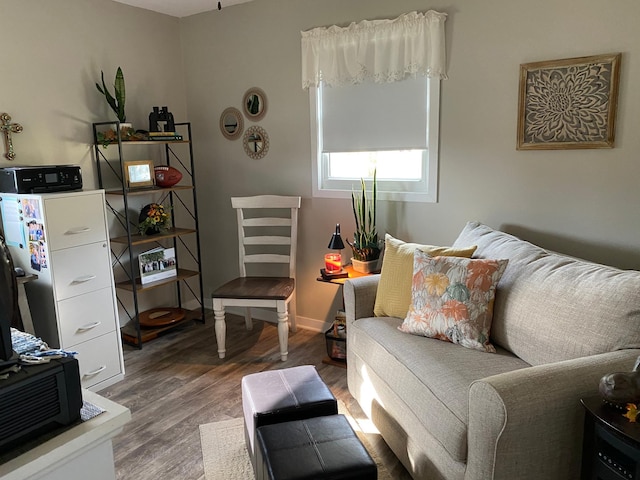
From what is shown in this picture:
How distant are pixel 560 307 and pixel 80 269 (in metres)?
2.50

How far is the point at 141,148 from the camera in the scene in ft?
12.4

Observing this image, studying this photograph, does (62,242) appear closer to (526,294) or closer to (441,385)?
(441,385)

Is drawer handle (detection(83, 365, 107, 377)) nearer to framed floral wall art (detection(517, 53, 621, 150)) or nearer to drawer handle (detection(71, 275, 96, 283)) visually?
drawer handle (detection(71, 275, 96, 283))

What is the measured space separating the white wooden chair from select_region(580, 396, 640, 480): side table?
1970 mm

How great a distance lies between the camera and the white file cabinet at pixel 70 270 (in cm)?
267

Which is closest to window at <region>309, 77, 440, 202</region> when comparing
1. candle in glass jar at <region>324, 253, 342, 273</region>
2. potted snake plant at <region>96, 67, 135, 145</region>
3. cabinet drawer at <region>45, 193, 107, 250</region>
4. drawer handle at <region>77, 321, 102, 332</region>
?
candle in glass jar at <region>324, 253, 342, 273</region>

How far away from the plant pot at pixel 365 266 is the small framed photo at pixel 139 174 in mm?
1624

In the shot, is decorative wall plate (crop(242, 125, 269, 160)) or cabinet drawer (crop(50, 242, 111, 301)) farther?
decorative wall plate (crop(242, 125, 269, 160))

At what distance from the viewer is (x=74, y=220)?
275 cm

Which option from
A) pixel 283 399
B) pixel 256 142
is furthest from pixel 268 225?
pixel 283 399

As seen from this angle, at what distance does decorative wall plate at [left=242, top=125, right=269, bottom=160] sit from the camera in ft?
12.2

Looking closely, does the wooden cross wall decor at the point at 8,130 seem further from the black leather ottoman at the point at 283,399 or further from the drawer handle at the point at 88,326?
the black leather ottoman at the point at 283,399

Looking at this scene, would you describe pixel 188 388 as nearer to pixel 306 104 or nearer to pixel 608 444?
pixel 306 104

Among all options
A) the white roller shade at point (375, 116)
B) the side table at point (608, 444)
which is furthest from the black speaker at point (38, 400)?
the white roller shade at point (375, 116)
